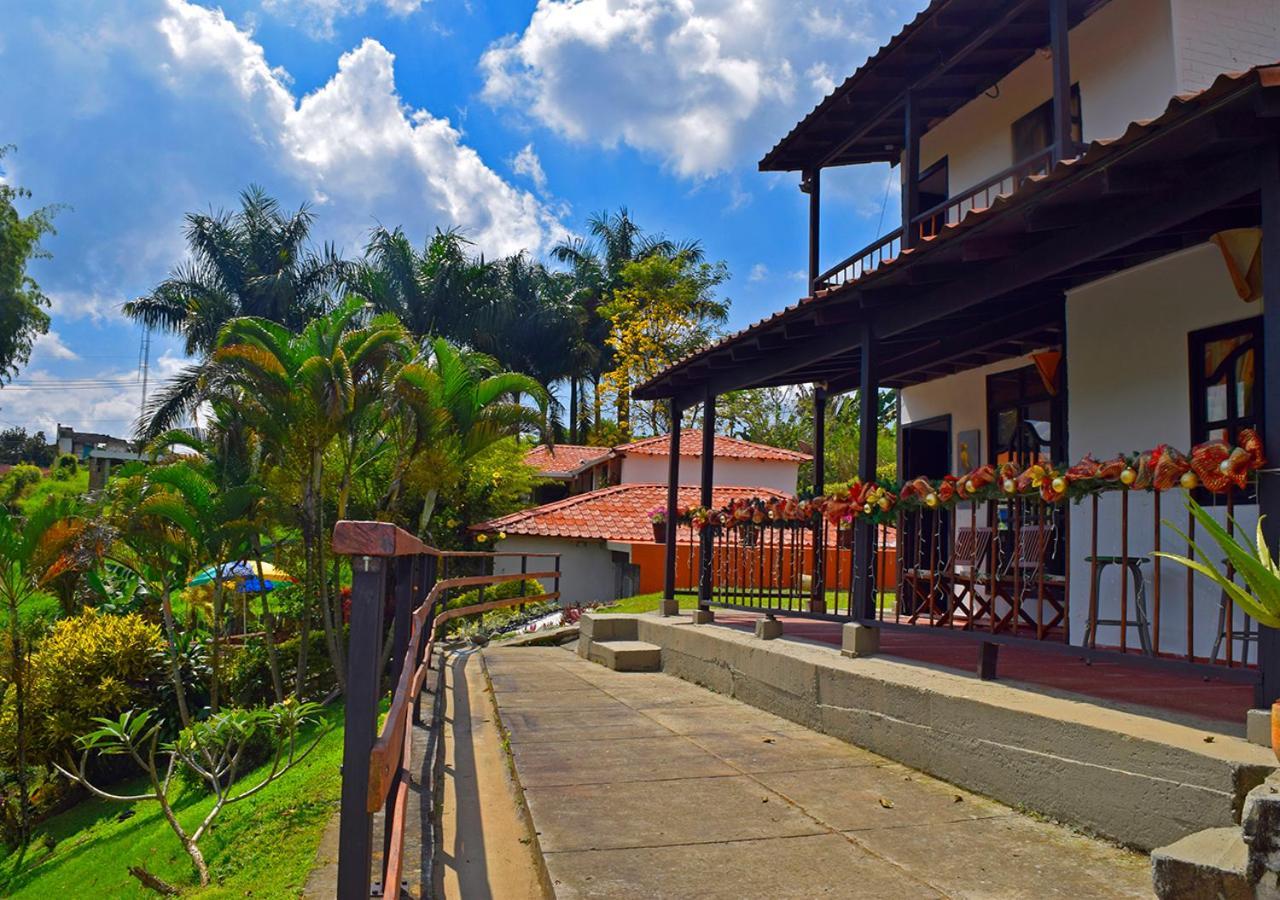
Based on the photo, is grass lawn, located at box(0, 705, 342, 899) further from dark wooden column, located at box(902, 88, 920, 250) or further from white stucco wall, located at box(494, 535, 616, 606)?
white stucco wall, located at box(494, 535, 616, 606)

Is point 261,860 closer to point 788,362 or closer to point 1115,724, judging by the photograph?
point 1115,724

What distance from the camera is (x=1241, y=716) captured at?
→ 4.18m

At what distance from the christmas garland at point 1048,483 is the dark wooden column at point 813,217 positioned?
11.7 feet

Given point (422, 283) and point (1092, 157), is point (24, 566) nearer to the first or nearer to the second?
point (1092, 157)

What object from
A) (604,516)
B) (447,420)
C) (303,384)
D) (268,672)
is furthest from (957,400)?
(604,516)

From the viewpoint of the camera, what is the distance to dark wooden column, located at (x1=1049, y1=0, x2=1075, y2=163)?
265 inches

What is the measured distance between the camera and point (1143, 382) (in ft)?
21.9

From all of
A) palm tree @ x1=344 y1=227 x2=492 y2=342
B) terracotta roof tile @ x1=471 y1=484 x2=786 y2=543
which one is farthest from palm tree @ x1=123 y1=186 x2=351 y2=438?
terracotta roof tile @ x1=471 y1=484 x2=786 y2=543

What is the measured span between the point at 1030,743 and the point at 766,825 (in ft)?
4.21

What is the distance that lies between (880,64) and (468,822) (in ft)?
23.6

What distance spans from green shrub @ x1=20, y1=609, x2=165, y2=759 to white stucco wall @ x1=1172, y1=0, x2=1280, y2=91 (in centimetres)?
1486

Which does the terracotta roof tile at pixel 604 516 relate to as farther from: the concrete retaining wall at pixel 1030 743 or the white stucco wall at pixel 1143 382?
the concrete retaining wall at pixel 1030 743

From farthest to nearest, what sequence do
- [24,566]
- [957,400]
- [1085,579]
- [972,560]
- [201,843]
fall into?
[24,566]
[957,400]
[972,560]
[201,843]
[1085,579]

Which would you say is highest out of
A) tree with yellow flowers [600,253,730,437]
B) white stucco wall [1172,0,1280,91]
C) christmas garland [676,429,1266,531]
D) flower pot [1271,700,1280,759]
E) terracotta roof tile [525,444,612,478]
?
tree with yellow flowers [600,253,730,437]
